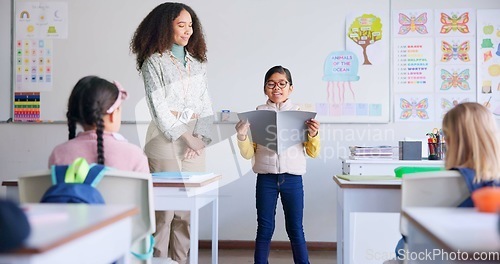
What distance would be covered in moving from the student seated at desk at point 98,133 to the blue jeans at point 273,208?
3.37ft

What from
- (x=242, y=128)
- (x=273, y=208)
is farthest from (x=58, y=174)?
(x=273, y=208)

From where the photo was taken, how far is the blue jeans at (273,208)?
276cm

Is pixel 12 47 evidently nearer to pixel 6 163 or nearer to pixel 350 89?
pixel 6 163

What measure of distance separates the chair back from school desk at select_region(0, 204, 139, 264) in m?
0.89

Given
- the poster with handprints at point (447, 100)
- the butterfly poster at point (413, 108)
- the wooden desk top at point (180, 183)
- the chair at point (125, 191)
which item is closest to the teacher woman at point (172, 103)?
the wooden desk top at point (180, 183)

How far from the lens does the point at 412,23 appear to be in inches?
156

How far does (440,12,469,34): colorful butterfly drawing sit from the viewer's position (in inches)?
155

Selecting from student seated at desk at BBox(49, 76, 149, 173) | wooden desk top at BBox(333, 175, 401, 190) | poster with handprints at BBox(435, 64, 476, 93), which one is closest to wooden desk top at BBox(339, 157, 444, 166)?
poster with handprints at BBox(435, 64, 476, 93)

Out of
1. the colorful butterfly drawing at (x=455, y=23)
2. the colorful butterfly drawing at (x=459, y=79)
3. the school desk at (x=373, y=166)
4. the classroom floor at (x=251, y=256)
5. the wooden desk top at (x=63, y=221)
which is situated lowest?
the classroom floor at (x=251, y=256)

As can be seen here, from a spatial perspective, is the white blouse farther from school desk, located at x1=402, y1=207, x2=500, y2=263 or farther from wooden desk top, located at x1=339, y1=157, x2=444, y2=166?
school desk, located at x1=402, y1=207, x2=500, y2=263

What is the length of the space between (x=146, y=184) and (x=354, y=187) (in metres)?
0.94

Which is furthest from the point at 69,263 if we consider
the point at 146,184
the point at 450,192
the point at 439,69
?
the point at 439,69

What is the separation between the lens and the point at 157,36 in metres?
2.82

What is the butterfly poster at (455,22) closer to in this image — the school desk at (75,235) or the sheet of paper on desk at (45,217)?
the school desk at (75,235)
